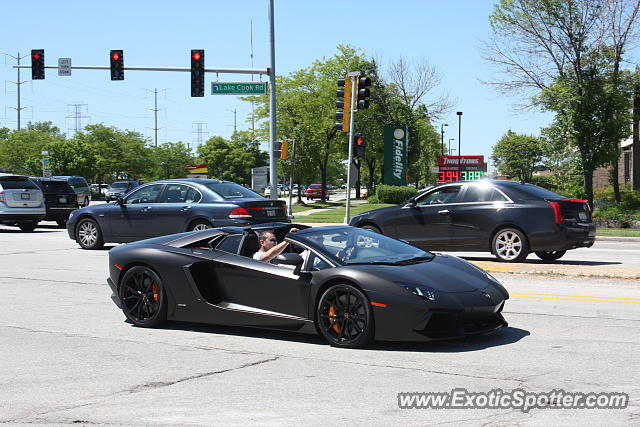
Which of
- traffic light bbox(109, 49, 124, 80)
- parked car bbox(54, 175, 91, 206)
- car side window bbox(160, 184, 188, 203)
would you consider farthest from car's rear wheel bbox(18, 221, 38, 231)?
parked car bbox(54, 175, 91, 206)

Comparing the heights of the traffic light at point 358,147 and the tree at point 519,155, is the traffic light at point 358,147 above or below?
below

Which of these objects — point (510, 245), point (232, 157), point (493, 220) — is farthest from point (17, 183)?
point (232, 157)

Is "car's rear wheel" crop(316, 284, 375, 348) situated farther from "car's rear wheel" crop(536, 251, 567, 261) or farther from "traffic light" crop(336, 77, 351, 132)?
"traffic light" crop(336, 77, 351, 132)

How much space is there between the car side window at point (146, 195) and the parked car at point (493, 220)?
467 cm

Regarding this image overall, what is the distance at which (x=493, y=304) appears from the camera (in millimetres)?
7090

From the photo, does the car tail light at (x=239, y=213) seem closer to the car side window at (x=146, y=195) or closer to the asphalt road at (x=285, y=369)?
the car side window at (x=146, y=195)

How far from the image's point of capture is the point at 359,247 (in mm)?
7703

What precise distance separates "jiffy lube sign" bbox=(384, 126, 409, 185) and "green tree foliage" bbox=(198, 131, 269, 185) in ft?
245

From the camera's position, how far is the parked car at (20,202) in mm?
23812

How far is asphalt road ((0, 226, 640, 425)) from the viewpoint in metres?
5.04

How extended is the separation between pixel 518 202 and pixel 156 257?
26.6 feet

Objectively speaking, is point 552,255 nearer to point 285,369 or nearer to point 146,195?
point 146,195

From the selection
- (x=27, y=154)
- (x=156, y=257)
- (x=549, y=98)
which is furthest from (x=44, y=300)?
(x=27, y=154)

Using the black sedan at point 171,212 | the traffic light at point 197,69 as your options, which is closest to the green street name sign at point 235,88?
the traffic light at point 197,69
